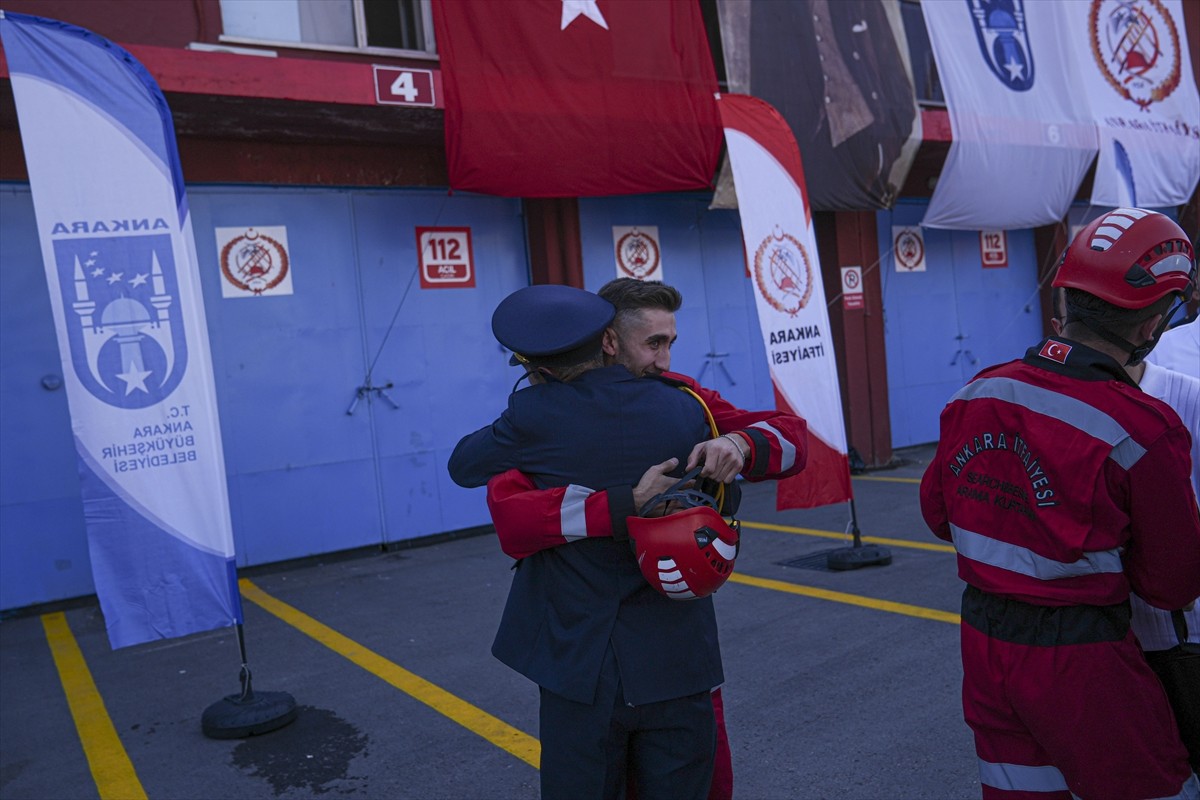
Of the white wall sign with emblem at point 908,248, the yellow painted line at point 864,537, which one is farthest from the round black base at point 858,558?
the white wall sign with emblem at point 908,248

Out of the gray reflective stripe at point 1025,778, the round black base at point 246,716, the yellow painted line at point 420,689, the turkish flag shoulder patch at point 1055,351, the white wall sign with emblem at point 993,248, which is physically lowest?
the yellow painted line at point 420,689

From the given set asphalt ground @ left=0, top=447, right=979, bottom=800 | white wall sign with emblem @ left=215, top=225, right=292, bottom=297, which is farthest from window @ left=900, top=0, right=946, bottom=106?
white wall sign with emblem @ left=215, top=225, right=292, bottom=297

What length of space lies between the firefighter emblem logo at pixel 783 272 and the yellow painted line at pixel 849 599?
1.74 metres

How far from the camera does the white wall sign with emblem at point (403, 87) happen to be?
23.4 ft

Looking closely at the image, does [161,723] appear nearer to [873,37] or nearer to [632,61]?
[632,61]

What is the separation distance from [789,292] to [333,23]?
4.44m

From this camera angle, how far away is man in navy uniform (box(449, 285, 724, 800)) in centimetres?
215

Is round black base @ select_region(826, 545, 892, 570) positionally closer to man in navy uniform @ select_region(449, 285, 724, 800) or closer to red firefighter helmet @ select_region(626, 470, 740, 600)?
Answer: man in navy uniform @ select_region(449, 285, 724, 800)

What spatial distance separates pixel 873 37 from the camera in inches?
374

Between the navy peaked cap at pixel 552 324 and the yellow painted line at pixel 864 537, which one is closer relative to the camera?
the navy peaked cap at pixel 552 324

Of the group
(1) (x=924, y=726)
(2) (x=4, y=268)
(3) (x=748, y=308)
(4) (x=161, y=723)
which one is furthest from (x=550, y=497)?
(3) (x=748, y=308)

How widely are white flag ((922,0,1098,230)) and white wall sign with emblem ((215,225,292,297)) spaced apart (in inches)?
255

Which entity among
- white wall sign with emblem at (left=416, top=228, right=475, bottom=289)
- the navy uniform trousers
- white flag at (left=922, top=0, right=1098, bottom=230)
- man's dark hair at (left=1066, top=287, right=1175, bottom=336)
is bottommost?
the navy uniform trousers

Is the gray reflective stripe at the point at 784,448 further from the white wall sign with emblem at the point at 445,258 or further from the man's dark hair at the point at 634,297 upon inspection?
the white wall sign with emblem at the point at 445,258
